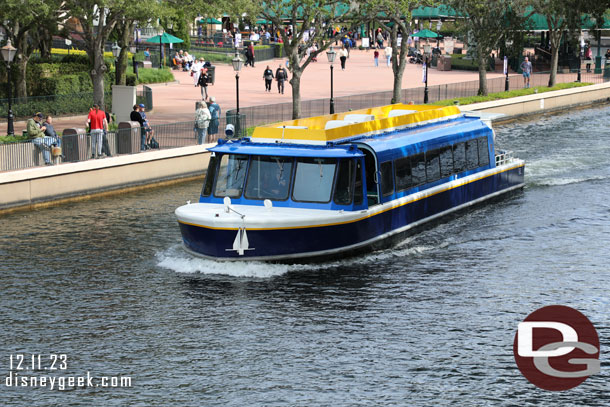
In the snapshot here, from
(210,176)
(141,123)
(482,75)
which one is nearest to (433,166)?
(210,176)

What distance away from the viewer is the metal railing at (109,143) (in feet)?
99.0

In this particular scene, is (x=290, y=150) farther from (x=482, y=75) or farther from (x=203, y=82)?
(x=482, y=75)

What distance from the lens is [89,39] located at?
131 feet

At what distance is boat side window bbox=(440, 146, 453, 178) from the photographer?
2717cm

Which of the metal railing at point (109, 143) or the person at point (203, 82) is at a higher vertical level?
the person at point (203, 82)

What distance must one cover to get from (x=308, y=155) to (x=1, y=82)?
27776 mm

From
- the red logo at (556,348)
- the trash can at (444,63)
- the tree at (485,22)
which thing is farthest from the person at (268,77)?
the red logo at (556,348)

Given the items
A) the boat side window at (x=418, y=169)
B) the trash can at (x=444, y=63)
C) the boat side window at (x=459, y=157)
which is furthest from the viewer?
the trash can at (x=444, y=63)

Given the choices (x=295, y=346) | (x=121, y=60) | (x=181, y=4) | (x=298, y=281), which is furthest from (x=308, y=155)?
(x=121, y=60)

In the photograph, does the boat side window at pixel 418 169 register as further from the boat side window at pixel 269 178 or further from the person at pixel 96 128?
the person at pixel 96 128

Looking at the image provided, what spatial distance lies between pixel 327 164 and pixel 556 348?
7.27 m

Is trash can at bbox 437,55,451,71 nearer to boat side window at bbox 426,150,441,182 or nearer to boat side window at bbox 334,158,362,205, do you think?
boat side window at bbox 426,150,441,182

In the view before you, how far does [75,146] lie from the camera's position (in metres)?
31.6

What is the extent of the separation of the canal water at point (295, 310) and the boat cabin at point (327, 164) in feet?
5.25
